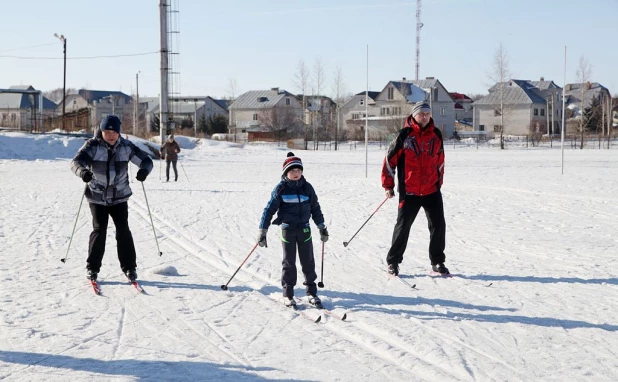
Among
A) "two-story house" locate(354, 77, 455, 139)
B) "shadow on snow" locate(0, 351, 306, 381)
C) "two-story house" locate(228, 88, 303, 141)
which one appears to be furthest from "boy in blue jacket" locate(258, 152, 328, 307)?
"two-story house" locate(228, 88, 303, 141)

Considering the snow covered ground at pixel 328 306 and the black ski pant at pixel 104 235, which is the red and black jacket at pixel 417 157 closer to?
the snow covered ground at pixel 328 306

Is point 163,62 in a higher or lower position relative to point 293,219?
higher

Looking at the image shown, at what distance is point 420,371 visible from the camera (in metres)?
4.51

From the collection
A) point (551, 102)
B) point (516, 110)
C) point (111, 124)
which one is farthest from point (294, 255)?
point (551, 102)

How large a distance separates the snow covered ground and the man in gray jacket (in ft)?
1.22

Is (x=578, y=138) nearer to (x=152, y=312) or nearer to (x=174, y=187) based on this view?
(x=174, y=187)

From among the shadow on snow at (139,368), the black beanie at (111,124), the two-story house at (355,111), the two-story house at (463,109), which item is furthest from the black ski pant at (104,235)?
the two-story house at (463,109)

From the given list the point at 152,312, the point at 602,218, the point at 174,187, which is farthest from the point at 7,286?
the point at 174,187

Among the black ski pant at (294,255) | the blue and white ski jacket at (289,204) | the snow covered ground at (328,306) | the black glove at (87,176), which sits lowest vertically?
the snow covered ground at (328,306)

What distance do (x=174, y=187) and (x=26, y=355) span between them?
602 inches

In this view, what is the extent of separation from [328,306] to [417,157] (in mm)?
2135

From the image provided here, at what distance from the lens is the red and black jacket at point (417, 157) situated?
7.34 m

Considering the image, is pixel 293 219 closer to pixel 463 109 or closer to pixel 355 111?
pixel 355 111

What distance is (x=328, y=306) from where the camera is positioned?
624cm
